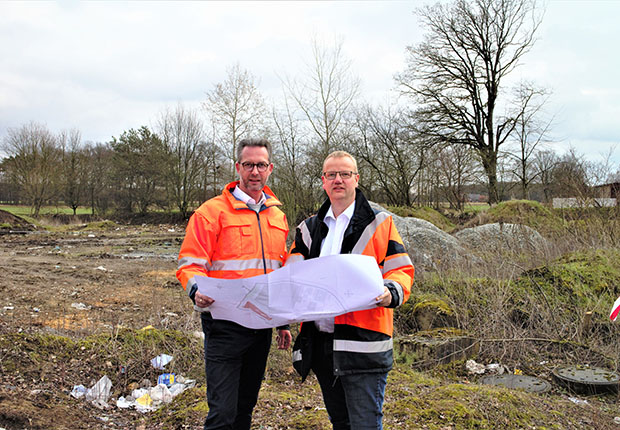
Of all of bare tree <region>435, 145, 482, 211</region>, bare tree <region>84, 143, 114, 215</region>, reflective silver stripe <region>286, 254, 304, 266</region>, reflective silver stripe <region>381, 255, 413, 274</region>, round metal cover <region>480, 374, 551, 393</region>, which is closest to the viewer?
reflective silver stripe <region>381, 255, 413, 274</region>

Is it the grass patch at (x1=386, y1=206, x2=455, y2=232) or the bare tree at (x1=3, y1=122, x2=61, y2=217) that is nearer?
the grass patch at (x1=386, y1=206, x2=455, y2=232)

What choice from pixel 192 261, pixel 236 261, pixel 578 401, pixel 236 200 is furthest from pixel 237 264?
pixel 578 401

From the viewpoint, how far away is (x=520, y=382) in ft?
15.7

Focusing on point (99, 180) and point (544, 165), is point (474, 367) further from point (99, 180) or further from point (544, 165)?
point (99, 180)

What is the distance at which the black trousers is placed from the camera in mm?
2492

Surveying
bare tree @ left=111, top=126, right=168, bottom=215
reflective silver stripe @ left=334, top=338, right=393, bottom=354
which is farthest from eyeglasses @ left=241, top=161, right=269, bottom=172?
bare tree @ left=111, top=126, right=168, bottom=215

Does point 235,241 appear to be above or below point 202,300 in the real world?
above

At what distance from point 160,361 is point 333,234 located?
297 cm

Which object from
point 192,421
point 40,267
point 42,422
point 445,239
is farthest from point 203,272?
point 40,267

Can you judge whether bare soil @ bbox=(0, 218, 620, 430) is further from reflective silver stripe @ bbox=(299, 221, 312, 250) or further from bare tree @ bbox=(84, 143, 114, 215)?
bare tree @ bbox=(84, 143, 114, 215)

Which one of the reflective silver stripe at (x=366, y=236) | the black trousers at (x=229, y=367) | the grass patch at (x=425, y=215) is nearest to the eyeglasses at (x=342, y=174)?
the reflective silver stripe at (x=366, y=236)

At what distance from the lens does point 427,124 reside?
883 inches

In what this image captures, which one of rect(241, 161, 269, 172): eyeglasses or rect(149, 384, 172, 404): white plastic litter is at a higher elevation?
rect(241, 161, 269, 172): eyeglasses

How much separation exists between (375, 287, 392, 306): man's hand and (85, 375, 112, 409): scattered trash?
3.00 metres
